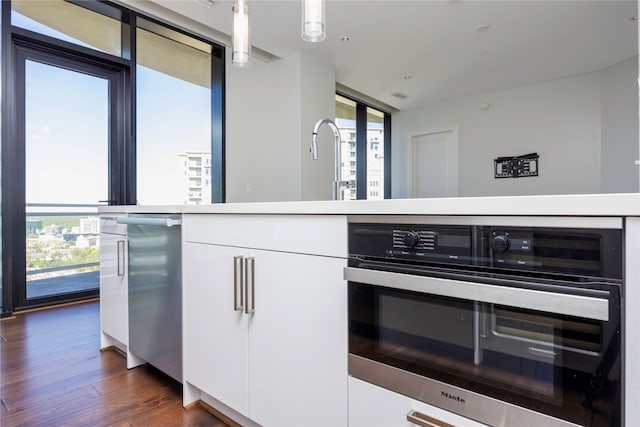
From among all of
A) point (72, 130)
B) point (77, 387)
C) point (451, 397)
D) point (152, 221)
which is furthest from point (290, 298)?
point (72, 130)

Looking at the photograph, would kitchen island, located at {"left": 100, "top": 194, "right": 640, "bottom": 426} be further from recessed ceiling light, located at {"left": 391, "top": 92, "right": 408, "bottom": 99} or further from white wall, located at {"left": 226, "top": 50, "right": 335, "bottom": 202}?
recessed ceiling light, located at {"left": 391, "top": 92, "right": 408, "bottom": 99}

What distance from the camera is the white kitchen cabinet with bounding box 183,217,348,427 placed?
96 centimetres

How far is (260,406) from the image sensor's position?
116cm

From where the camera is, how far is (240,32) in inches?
64.0

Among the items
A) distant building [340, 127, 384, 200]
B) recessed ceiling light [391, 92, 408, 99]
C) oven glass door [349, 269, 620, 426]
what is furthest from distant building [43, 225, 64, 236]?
recessed ceiling light [391, 92, 408, 99]

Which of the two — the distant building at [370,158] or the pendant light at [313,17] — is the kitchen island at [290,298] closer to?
the pendant light at [313,17]

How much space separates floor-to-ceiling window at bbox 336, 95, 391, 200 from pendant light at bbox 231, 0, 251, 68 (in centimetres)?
361

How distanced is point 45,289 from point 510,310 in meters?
3.71

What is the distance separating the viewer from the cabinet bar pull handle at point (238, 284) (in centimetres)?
120

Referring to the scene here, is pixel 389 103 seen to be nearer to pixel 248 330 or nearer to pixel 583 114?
pixel 583 114

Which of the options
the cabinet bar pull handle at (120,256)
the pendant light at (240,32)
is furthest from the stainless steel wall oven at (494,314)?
the cabinet bar pull handle at (120,256)

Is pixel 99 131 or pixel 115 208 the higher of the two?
pixel 99 131

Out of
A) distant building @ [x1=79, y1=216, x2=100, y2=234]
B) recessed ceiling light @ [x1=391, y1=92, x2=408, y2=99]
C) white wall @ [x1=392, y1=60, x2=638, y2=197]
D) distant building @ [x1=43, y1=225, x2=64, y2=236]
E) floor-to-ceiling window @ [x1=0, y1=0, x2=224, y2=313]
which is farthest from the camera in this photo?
recessed ceiling light @ [x1=391, y1=92, x2=408, y2=99]

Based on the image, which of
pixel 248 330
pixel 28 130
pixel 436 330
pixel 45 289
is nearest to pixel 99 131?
pixel 28 130
